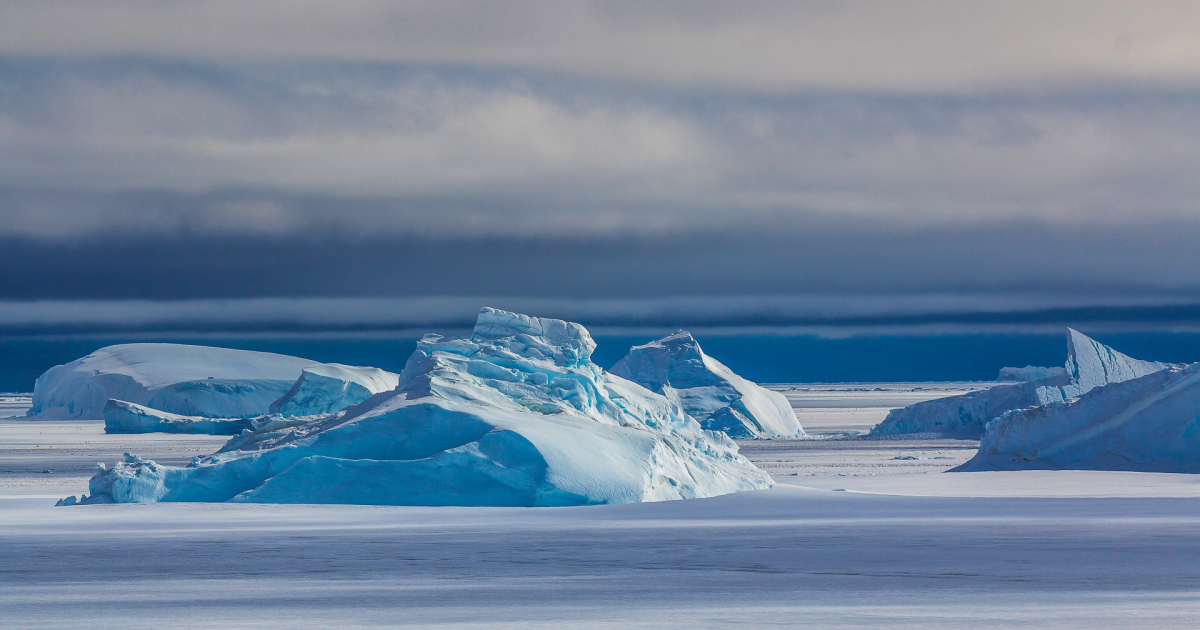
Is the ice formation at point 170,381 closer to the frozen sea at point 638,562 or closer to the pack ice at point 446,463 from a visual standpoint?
the pack ice at point 446,463

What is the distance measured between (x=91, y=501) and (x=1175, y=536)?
15.0m

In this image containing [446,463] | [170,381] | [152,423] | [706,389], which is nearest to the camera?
[446,463]

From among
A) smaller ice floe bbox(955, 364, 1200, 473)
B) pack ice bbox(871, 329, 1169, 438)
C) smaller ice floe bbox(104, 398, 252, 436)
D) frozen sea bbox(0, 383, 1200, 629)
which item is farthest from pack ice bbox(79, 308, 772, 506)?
smaller ice floe bbox(104, 398, 252, 436)

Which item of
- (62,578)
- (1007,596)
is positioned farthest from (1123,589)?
(62,578)

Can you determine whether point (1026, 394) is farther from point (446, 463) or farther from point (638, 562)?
point (638, 562)

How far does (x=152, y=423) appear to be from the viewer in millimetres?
51750

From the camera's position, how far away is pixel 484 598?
995cm

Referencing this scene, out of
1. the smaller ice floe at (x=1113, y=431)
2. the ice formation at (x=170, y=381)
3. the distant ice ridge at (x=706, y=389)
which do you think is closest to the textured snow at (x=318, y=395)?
the distant ice ridge at (x=706, y=389)

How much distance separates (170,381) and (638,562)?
188 feet

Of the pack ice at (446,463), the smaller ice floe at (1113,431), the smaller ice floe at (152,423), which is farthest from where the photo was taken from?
the smaller ice floe at (152,423)

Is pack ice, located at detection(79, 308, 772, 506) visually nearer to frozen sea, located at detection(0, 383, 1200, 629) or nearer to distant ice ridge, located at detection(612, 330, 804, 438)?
frozen sea, located at detection(0, 383, 1200, 629)

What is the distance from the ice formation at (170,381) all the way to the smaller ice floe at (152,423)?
672cm

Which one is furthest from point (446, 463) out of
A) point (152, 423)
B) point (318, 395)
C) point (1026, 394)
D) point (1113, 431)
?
point (152, 423)

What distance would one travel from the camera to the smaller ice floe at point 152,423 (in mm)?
50844
